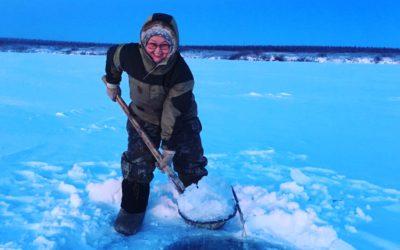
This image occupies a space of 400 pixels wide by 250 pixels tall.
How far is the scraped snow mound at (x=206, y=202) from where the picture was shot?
2.78m

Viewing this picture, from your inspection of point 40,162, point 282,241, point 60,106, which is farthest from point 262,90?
point 282,241

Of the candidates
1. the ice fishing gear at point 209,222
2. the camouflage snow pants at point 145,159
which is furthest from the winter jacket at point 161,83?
the ice fishing gear at point 209,222

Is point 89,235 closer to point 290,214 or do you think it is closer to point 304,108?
point 290,214

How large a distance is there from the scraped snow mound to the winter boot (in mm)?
285

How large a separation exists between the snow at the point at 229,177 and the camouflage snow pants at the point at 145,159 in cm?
19

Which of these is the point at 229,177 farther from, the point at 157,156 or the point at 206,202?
the point at 157,156

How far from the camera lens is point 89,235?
271 centimetres

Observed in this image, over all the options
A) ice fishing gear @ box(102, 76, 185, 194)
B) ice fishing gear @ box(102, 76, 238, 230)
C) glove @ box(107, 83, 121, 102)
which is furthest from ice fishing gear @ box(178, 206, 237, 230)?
glove @ box(107, 83, 121, 102)

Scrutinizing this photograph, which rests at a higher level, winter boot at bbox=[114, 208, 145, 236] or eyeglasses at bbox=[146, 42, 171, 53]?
eyeglasses at bbox=[146, 42, 171, 53]

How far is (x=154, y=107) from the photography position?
111 inches

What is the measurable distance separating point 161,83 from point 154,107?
211 millimetres

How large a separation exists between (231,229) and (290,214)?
1.41ft

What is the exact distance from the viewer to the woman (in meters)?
2.59

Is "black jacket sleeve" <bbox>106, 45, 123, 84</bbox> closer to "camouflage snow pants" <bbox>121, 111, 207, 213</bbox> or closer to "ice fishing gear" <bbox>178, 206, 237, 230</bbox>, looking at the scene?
"camouflage snow pants" <bbox>121, 111, 207, 213</bbox>
